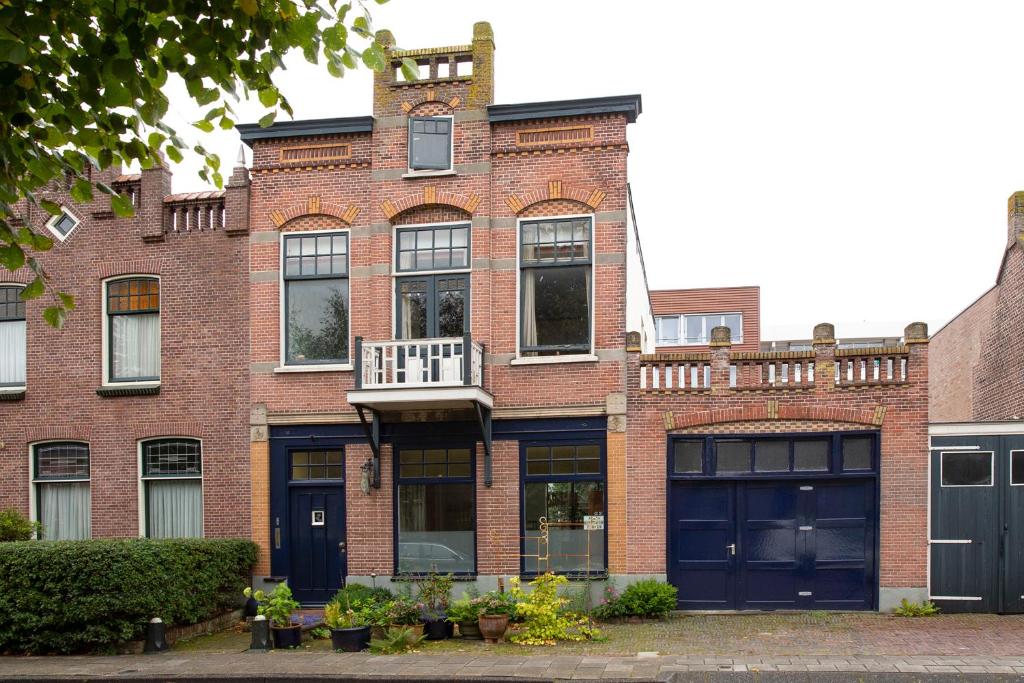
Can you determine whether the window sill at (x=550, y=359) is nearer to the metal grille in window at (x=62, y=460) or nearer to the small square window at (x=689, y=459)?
the small square window at (x=689, y=459)

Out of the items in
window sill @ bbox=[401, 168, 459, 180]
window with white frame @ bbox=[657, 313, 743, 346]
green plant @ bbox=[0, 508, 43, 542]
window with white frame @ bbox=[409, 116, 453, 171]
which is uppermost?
window with white frame @ bbox=[409, 116, 453, 171]

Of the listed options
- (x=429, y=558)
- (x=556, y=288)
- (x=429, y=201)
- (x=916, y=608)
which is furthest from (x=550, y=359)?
(x=916, y=608)

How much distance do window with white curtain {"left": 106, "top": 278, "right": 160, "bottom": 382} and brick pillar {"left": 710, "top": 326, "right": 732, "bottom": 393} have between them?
9942mm

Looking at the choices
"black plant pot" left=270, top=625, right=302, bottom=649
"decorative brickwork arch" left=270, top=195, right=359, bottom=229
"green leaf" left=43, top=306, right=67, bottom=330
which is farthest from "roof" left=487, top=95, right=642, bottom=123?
"green leaf" left=43, top=306, right=67, bottom=330

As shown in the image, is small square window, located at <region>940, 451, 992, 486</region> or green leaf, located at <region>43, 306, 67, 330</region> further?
small square window, located at <region>940, 451, 992, 486</region>

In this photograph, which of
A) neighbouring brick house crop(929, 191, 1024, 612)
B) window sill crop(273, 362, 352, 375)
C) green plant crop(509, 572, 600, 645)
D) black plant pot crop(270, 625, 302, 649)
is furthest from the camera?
window sill crop(273, 362, 352, 375)

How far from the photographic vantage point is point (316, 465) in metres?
18.2

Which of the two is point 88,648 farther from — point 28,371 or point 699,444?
point 699,444

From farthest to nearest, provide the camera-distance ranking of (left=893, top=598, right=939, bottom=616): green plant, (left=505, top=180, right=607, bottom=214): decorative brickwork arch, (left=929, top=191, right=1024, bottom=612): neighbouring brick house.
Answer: (left=505, top=180, right=607, bottom=214): decorative brickwork arch, (left=929, top=191, right=1024, bottom=612): neighbouring brick house, (left=893, top=598, right=939, bottom=616): green plant

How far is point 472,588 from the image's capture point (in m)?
17.3

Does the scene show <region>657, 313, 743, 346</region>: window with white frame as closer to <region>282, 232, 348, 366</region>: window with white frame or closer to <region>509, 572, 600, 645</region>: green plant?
<region>282, 232, 348, 366</region>: window with white frame

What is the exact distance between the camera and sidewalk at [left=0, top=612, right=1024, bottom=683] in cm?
1230

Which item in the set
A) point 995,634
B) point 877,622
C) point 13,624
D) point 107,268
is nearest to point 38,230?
point 107,268

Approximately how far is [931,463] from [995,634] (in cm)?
296
